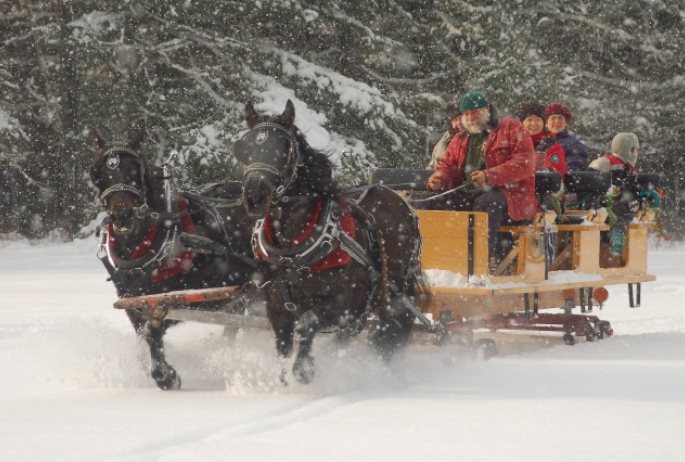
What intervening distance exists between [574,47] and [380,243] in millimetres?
20768

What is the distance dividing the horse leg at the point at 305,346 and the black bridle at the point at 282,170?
714 mm

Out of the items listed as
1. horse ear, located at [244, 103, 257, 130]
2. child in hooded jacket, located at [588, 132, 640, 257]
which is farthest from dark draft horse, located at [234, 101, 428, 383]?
child in hooded jacket, located at [588, 132, 640, 257]

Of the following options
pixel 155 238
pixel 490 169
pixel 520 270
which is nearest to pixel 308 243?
pixel 155 238

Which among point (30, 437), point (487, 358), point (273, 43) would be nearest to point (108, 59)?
point (273, 43)

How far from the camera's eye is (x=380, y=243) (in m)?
6.37

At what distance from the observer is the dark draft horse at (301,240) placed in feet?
17.5

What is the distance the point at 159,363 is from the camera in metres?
5.85

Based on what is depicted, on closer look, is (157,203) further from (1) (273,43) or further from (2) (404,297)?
(1) (273,43)

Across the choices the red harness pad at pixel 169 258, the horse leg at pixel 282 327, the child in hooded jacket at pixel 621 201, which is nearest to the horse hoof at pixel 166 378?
the red harness pad at pixel 169 258

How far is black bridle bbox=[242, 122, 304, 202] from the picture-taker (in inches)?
205

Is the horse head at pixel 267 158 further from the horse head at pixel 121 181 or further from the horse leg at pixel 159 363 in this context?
the horse leg at pixel 159 363

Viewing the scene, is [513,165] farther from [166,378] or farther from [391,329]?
[166,378]

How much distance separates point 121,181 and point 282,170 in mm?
953

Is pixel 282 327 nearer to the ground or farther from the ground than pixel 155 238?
nearer to the ground
